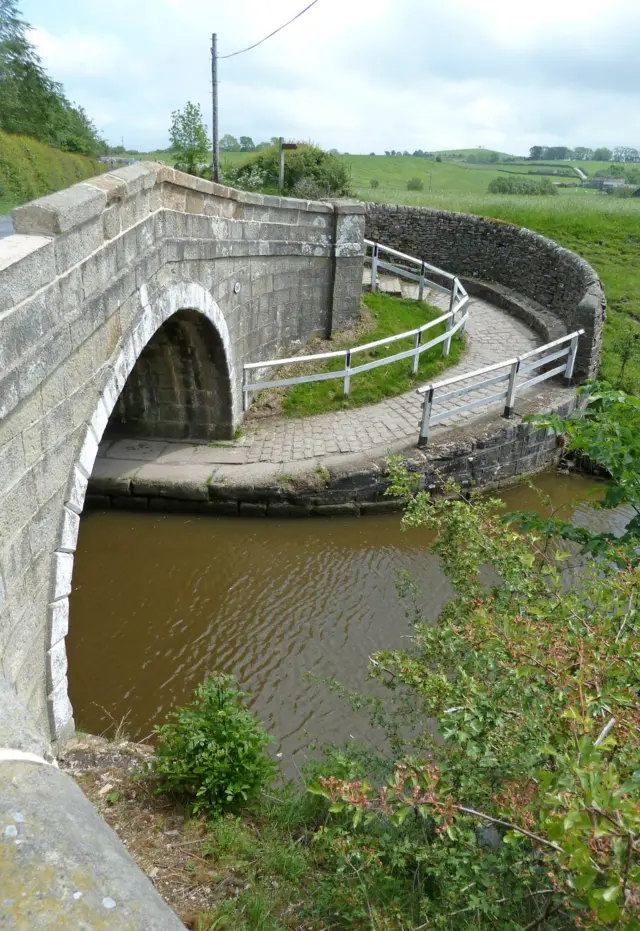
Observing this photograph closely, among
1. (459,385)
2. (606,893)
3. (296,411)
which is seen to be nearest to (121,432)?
(296,411)

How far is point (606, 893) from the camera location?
1574 millimetres

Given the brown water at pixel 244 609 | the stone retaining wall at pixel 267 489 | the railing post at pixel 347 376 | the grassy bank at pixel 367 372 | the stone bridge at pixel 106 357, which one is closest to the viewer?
the stone bridge at pixel 106 357

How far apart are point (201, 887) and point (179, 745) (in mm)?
855

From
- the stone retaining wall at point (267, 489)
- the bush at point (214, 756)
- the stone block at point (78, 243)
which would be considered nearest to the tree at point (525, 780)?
the bush at point (214, 756)

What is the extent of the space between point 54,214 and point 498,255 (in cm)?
1477

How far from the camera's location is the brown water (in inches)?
224

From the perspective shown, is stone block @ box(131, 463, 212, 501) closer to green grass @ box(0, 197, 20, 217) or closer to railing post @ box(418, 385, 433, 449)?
railing post @ box(418, 385, 433, 449)

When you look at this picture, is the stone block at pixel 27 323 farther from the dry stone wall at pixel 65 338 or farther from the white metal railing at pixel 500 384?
the white metal railing at pixel 500 384

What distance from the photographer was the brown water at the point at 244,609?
18.6 ft

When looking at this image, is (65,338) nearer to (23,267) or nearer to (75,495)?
(23,267)

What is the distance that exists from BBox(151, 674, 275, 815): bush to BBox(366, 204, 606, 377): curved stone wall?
925 cm

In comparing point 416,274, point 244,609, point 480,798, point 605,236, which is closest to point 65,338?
point 480,798

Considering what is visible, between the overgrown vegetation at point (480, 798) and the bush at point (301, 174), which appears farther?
the bush at point (301, 174)

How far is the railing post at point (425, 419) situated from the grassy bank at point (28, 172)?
184 inches
